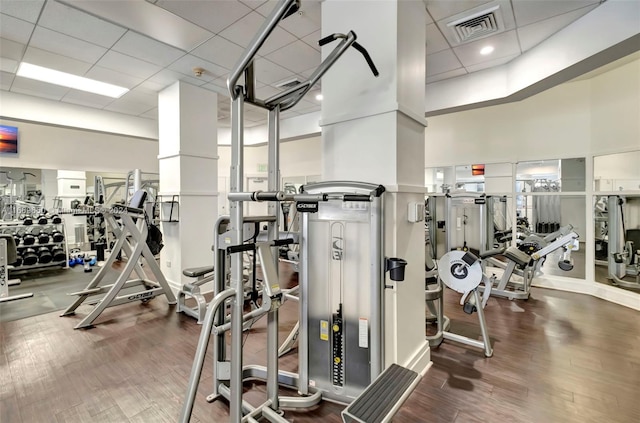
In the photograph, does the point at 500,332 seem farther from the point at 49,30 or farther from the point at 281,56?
the point at 49,30

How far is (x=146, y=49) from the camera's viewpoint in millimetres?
3664

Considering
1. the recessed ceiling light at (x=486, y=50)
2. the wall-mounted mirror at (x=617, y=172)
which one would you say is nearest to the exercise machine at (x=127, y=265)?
the recessed ceiling light at (x=486, y=50)

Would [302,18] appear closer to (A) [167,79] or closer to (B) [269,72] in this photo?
(B) [269,72]

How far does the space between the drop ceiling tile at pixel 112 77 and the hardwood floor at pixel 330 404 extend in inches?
134

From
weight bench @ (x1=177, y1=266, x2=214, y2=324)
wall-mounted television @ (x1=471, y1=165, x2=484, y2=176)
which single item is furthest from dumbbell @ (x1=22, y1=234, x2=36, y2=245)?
wall-mounted television @ (x1=471, y1=165, x2=484, y2=176)

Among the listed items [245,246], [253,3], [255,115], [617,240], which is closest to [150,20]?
[253,3]

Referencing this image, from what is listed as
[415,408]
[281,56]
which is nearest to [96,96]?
[281,56]

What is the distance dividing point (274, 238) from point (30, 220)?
6.90 meters

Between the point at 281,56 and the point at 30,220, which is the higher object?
the point at 281,56

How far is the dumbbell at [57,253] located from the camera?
246 inches

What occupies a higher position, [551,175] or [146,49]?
[146,49]

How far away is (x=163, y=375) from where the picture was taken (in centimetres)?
258

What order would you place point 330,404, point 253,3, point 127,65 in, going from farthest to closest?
point 127,65, point 253,3, point 330,404

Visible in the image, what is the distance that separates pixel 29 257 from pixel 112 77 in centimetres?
419
